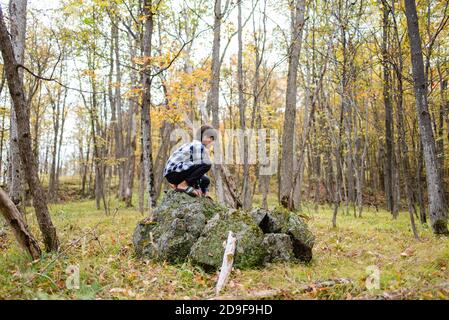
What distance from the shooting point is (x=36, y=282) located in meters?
3.92

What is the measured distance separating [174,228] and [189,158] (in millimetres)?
1306

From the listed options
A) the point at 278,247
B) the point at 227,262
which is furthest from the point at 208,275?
the point at 278,247

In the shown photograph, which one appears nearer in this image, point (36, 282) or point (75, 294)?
point (75, 294)

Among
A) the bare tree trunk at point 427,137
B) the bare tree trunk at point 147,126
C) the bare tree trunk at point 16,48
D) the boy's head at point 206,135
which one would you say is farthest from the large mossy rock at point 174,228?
the bare tree trunk at point 427,137

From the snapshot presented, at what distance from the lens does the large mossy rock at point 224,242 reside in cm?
482

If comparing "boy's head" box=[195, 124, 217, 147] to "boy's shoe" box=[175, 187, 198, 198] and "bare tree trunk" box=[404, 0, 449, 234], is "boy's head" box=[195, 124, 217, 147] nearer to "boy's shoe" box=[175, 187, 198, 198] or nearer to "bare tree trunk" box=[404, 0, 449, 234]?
"boy's shoe" box=[175, 187, 198, 198]

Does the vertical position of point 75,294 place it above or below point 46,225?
below

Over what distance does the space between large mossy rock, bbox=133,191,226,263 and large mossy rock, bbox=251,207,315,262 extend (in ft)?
2.62

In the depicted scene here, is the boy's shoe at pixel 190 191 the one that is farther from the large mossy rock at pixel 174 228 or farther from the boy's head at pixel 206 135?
the boy's head at pixel 206 135

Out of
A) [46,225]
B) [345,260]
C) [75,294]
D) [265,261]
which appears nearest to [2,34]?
[46,225]

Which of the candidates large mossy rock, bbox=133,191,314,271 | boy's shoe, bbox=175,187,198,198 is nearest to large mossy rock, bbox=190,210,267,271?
large mossy rock, bbox=133,191,314,271

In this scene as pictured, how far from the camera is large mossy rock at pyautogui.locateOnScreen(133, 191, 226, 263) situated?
Answer: 5.17m

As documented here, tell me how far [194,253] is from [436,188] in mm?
5297
